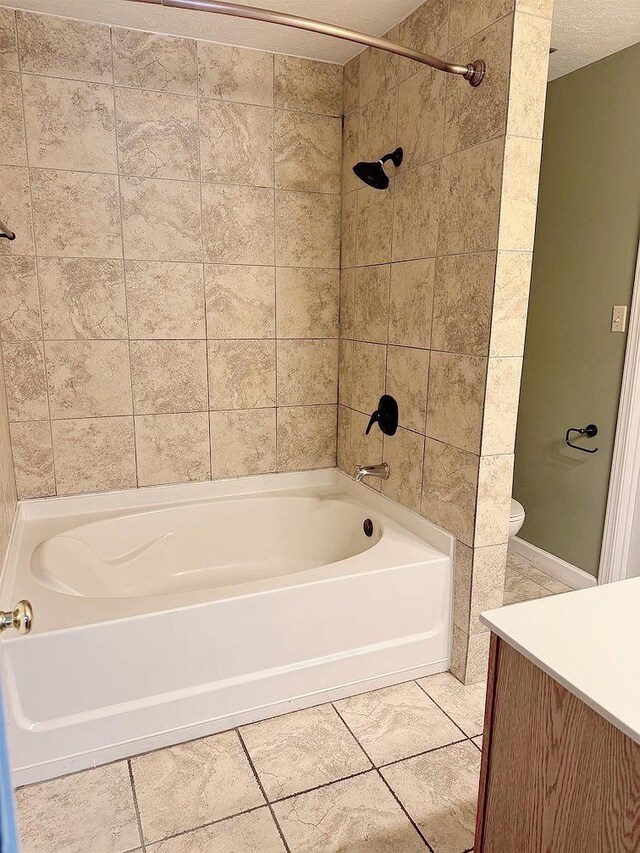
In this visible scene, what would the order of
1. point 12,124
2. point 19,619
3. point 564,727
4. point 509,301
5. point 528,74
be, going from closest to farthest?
1. point 564,727
2. point 19,619
3. point 528,74
4. point 509,301
5. point 12,124

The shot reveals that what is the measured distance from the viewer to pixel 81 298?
2.40 m

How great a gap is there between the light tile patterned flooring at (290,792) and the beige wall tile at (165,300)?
62.6 inches

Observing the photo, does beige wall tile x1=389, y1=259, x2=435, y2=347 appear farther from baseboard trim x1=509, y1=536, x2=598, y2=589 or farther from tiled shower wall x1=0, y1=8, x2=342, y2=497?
baseboard trim x1=509, y1=536, x2=598, y2=589

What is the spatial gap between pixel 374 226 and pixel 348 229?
248 mm

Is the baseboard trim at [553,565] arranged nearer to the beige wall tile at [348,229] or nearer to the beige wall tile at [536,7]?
the beige wall tile at [348,229]

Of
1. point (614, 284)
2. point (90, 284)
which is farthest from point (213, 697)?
point (614, 284)

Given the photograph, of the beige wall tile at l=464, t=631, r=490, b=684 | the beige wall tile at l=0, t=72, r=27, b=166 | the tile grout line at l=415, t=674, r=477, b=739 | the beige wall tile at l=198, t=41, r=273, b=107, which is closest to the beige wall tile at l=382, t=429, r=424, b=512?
the beige wall tile at l=464, t=631, r=490, b=684

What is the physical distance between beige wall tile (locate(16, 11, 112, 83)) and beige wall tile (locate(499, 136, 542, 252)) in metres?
1.58

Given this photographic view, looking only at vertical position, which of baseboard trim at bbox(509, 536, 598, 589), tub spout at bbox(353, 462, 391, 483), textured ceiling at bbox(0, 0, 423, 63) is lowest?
baseboard trim at bbox(509, 536, 598, 589)

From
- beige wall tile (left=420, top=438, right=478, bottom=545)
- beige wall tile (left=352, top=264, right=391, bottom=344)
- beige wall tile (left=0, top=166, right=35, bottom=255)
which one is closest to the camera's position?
beige wall tile (left=420, top=438, right=478, bottom=545)

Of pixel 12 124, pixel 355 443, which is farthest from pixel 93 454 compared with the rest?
pixel 12 124

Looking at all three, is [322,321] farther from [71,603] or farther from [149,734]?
[149,734]

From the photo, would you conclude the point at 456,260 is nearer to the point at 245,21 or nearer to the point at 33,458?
the point at 245,21

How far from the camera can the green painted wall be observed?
248cm
